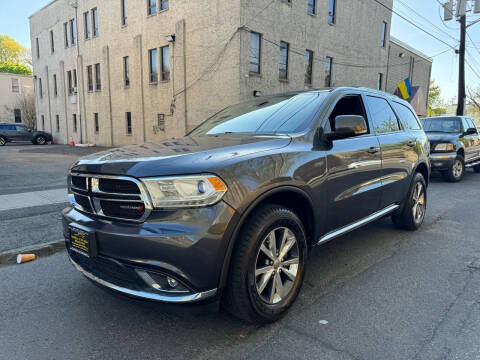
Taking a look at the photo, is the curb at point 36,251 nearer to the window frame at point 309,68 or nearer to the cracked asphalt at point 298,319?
the cracked asphalt at point 298,319

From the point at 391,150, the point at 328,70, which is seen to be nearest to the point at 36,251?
the point at 391,150

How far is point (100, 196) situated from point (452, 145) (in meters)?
9.84

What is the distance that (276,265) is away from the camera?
8.23 ft

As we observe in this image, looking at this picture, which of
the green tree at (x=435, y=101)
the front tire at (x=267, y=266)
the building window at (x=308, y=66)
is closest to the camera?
the front tire at (x=267, y=266)

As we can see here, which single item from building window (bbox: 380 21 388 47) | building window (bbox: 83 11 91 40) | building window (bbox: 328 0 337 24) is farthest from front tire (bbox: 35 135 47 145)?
building window (bbox: 380 21 388 47)

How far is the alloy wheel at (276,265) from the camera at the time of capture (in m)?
A: 2.42

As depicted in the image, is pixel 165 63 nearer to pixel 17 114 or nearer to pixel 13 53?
pixel 17 114

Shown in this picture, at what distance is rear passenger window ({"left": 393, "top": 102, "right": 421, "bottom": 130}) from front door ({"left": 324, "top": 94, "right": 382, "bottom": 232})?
1106 millimetres

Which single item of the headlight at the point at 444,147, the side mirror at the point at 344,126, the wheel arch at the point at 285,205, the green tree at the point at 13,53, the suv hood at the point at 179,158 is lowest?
the wheel arch at the point at 285,205

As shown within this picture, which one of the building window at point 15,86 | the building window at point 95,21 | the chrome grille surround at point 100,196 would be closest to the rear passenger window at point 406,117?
the chrome grille surround at point 100,196

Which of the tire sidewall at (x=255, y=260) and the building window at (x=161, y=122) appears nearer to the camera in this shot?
the tire sidewall at (x=255, y=260)

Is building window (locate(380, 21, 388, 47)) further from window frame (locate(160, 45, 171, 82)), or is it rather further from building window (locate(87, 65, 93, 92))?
building window (locate(87, 65, 93, 92))

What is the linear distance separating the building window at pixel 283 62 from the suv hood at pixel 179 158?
15.6 m

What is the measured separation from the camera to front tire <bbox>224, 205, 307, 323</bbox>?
2205 millimetres
